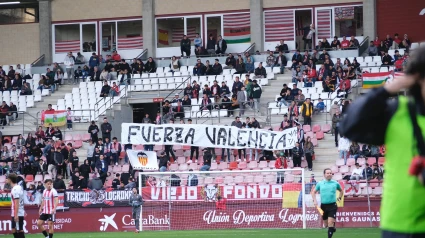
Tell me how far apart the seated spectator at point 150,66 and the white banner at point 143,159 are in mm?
10943

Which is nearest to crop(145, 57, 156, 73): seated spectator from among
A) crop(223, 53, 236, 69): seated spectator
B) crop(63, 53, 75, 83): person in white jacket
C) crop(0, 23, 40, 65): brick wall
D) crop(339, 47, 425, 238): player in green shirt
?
crop(223, 53, 236, 69): seated spectator

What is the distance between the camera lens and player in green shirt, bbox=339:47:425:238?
15.3 ft

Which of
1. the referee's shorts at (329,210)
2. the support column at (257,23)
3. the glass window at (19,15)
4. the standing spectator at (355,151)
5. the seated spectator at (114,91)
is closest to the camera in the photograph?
the referee's shorts at (329,210)

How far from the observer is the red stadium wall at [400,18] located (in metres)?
42.0

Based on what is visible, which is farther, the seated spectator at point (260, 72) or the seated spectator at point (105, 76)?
the seated spectator at point (105, 76)

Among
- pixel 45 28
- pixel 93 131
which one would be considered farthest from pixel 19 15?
pixel 93 131

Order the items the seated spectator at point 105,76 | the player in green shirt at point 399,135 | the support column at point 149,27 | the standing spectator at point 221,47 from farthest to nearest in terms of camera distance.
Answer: the support column at point 149,27, the standing spectator at point 221,47, the seated spectator at point 105,76, the player in green shirt at point 399,135

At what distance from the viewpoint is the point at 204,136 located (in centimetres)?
3350

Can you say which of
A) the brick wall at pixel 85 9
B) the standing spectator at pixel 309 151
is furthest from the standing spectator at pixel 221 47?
the standing spectator at pixel 309 151

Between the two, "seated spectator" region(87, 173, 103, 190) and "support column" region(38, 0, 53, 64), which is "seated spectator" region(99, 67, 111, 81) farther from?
"seated spectator" region(87, 173, 103, 190)

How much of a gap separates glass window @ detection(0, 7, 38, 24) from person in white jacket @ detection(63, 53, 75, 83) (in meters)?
4.88

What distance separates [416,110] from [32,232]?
26630 millimetres

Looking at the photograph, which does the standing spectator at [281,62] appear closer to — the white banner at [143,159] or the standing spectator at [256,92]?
the standing spectator at [256,92]

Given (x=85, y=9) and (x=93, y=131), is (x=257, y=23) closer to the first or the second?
(x=85, y=9)
